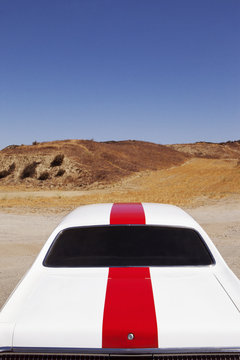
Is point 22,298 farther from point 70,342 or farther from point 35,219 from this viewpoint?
point 35,219

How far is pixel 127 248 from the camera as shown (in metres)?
3.55

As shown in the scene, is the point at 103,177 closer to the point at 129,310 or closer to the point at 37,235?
the point at 37,235

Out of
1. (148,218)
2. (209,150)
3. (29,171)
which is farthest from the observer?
(209,150)

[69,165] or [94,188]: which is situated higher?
[69,165]

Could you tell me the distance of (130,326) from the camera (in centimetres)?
179

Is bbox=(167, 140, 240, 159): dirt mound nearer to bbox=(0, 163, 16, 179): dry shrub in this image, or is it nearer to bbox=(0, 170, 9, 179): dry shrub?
bbox=(0, 163, 16, 179): dry shrub

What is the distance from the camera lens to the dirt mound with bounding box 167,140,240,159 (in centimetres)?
8425

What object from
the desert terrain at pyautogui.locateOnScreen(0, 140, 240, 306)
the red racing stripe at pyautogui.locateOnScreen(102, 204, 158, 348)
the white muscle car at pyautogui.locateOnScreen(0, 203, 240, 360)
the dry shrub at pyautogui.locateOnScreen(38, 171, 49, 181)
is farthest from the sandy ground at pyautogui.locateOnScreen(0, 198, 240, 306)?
the dry shrub at pyautogui.locateOnScreen(38, 171, 49, 181)

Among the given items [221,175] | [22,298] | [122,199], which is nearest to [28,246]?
[22,298]

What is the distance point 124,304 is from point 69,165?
120 feet

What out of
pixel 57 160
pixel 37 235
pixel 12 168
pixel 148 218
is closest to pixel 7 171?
pixel 12 168

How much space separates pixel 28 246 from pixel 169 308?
7.51 metres

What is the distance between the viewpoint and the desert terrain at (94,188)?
9438 mm

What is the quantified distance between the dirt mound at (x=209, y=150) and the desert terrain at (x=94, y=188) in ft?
83.1
